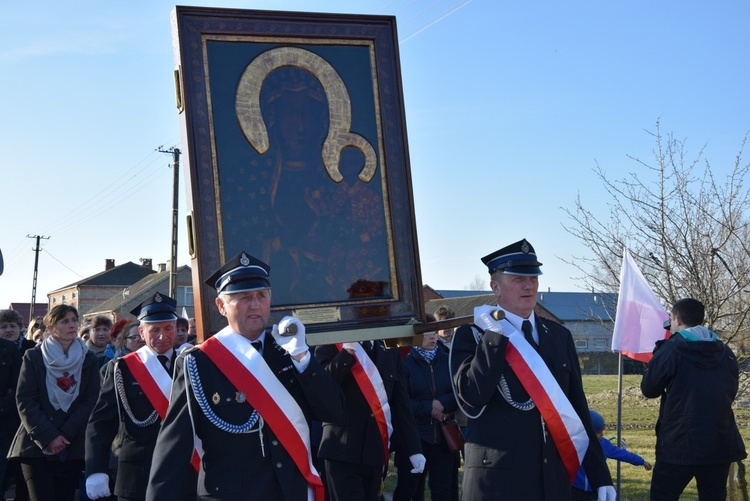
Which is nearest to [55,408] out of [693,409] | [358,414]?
[358,414]

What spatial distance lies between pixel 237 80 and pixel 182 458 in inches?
81.6

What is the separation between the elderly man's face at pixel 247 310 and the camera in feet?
13.1

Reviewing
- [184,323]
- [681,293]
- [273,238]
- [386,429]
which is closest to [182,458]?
[273,238]

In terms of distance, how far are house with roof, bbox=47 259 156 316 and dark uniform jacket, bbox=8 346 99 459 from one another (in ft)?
218

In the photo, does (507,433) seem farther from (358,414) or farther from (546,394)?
(358,414)

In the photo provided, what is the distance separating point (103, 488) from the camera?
5133 millimetres

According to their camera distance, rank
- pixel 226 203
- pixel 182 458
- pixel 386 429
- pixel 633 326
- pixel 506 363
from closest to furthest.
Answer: pixel 182 458 < pixel 506 363 < pixel 226 203 < pixel 386 429 < pixel 633 326

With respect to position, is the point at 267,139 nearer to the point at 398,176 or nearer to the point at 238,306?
the point at 398,176

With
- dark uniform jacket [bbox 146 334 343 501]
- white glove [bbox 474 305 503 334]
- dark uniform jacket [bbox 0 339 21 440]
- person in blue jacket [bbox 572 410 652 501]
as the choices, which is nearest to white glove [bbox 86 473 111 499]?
dark uniform jacket [bbox 146 334 343 501]

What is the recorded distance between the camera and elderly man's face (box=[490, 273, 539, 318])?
177 inches

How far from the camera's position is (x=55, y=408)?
734 cm

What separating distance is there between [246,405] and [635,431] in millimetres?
14378

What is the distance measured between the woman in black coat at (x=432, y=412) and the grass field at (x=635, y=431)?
196cm

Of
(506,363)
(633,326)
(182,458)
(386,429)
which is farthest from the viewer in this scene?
(633,326)
